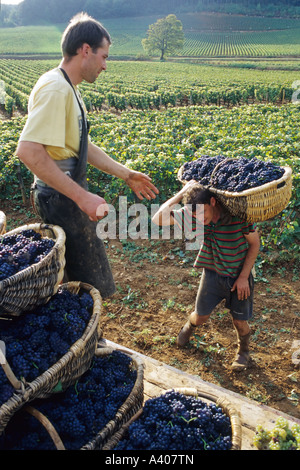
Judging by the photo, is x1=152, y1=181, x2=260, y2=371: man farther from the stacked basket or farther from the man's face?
the man's face

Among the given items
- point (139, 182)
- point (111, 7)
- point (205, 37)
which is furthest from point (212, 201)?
point (111, 7)

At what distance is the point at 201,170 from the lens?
2.71 metres

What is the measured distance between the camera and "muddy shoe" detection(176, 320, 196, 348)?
10.7 ft

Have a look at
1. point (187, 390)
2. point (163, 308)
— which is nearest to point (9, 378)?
point (187, 390)

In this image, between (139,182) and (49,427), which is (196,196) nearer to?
(139,182)

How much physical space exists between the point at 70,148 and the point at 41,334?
125cm

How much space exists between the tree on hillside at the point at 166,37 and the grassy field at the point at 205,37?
2.83 m

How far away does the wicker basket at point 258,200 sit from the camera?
7.46ft

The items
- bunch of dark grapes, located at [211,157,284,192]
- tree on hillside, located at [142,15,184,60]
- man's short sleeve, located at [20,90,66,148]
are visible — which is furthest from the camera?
tree on hillside, located at [142,15,184,60]

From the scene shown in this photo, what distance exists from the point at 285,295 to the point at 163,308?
55.7 inches

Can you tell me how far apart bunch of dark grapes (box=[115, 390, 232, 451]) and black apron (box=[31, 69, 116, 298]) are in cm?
110

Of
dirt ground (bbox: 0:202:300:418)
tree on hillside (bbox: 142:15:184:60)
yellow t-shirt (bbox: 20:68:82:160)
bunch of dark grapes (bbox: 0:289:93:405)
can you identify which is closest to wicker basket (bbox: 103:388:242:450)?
bunch of dark grapes (bbox: 0:289:93:405)
